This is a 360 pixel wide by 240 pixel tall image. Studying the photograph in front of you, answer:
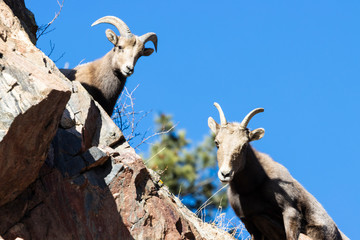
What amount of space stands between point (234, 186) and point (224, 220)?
1632mm

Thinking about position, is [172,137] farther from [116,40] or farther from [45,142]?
[45,142]

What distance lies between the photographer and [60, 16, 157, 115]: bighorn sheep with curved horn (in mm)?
10172

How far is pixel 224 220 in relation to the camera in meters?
10.7

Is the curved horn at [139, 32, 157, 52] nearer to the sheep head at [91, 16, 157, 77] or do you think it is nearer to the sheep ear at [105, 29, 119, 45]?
the sheep head at [91, 16, 157, 77]

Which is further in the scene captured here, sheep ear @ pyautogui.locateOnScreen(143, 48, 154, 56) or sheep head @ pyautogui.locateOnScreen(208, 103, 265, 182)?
sheep ear @ pyautogui.locateOnScreen(143, 48, 154, 56)

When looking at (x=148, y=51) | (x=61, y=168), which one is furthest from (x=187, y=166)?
(x=61, y=168)

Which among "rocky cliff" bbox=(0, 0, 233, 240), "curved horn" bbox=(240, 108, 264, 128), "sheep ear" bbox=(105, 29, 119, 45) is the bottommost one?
"rocky cliff" bbox=(0, 0, 233, 240)

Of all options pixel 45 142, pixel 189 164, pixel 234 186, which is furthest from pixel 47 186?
pixel 189 164

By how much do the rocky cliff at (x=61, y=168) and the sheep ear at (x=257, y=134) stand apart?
1.72 metres

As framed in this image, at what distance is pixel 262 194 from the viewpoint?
915 cm

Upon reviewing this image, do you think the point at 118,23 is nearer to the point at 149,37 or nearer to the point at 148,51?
the point at 149,37

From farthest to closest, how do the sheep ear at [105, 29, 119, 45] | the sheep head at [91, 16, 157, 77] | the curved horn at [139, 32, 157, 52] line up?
the curved horn at [139, 32, 157, 52] < the sheep ear at [105, 29, 119, 45] < the sheep head at [91, 16, 157, 77]

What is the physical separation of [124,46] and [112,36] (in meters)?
0.32

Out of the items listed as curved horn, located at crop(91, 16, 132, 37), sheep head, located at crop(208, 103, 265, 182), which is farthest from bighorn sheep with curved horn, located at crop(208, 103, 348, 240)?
curved horn, located at crop(91, 16, 132, 37)
